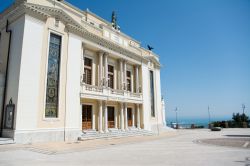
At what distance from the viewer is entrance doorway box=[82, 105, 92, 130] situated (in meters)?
19.5

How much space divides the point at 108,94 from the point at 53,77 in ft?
21.7

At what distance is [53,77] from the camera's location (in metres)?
16.1

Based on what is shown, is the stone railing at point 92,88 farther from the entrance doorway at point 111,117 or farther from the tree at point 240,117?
the tree at point 240,117

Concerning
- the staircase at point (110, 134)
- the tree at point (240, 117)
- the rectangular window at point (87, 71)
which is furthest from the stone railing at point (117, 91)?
the tree at point (240, 117)

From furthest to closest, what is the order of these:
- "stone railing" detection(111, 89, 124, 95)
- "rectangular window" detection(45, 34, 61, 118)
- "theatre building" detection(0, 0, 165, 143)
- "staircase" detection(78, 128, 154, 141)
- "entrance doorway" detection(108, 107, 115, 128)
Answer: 1. "entrance doorway" detection(108, 107, 115, 128)
2. "stone railing" detection(111, 89, 124, 95)
3. "staircase" detection(78, 128, 154, 141)
4. "rectangular window" detection(45, 34, 61, 118)
5. "theatre building" detection(0, 0, 165, 143)

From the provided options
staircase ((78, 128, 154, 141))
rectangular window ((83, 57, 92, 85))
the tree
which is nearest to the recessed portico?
staircase ((78, 128, 154, 141))

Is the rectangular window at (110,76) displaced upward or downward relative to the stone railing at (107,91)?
upward

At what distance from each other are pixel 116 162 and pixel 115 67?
1717 centimetres

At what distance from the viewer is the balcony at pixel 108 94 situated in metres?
18.8

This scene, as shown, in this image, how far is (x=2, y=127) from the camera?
14133 millimetres

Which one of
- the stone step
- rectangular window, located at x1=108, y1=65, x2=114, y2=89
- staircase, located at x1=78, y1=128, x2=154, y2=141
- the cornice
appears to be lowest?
staircase, located at x1=78, y1=128, x2=154, y2=141

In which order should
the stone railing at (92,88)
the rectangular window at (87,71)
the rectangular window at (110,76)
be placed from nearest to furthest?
1. the stone railing at (92,88)
2. the rectangular window at (87,71)
3. the rectangular window at (110,76)

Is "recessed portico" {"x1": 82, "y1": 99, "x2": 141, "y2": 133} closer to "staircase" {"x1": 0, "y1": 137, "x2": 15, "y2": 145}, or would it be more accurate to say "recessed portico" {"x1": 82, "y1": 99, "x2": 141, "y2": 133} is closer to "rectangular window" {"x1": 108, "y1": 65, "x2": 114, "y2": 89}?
"rectangular window" {"x1": 108, "y1": 65, "x2": 114, "y2": 89}

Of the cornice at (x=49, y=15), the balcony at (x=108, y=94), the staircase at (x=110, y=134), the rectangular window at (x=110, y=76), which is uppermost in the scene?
the cornice at (x=49, y=15)
